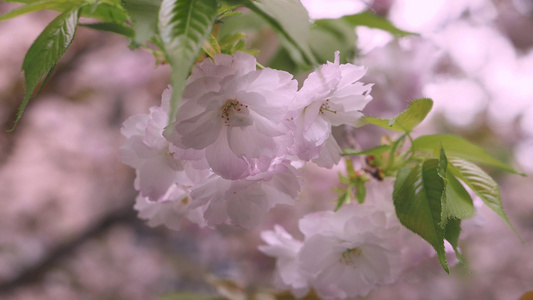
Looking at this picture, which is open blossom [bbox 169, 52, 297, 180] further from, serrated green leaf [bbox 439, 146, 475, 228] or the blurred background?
the blurred background

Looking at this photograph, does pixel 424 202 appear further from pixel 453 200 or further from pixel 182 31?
pixel 182 31

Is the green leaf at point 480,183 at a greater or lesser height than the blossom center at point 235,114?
lesser

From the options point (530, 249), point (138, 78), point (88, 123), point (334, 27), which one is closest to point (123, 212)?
point (138, 78)

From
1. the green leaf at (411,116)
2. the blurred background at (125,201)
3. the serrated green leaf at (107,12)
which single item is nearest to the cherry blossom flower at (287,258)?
the green leaf at (411,116)

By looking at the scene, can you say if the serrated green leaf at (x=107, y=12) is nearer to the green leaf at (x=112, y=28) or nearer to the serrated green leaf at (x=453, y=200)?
the green leaf at (x=112, y=28)

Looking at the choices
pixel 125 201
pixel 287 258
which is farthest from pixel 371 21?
pixel 125 201

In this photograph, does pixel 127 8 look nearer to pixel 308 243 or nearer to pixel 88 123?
pixel 308 243
